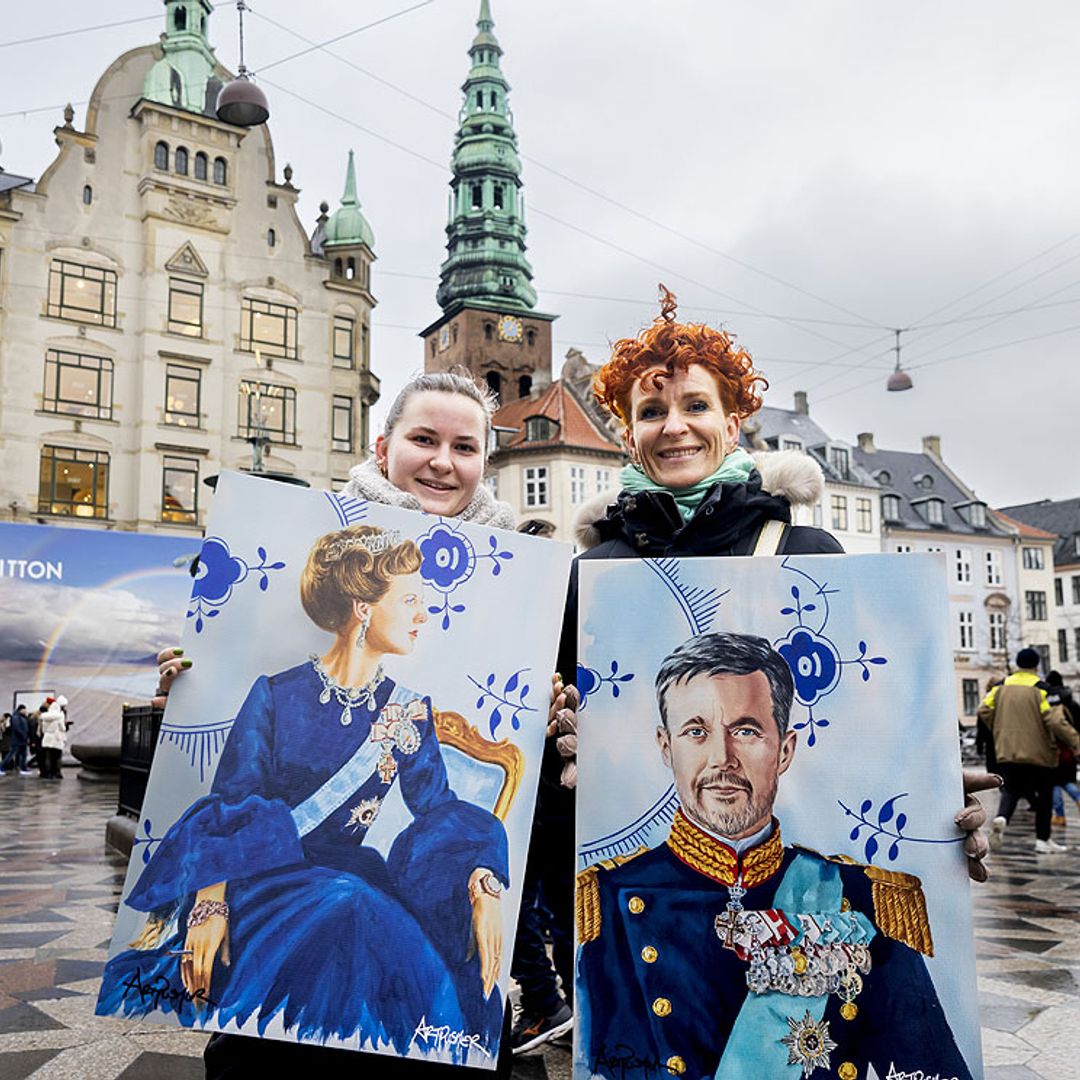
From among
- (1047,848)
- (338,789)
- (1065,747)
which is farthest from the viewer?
(1065,747)

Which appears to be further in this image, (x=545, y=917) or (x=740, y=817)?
(x=545, y=917)

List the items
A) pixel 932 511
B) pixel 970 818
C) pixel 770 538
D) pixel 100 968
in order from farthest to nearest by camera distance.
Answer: pixel 932 511, pixel 100 968, pixel 770 538, pixel 970 818

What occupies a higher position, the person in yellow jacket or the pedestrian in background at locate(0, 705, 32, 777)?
the person in yellow jacket

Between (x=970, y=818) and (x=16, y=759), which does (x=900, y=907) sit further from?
(x=16, y=759)

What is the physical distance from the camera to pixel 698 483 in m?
2.67

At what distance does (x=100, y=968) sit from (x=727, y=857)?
148 inches

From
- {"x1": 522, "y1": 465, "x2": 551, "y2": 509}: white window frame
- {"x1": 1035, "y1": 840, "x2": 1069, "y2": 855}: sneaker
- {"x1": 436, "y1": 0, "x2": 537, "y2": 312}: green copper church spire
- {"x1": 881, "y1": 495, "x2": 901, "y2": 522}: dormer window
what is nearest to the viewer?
{"x1": 1035, "y1": 840, "x2": 1069, "y2": 855}: sneaker

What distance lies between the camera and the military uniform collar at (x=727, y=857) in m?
1.98

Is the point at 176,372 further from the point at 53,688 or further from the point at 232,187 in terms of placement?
the point at 53,688

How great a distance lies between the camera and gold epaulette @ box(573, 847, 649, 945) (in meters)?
2.02

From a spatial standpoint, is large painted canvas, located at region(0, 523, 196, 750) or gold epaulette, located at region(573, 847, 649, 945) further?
large painted canvas, located at region(0, 523, 196, 750)

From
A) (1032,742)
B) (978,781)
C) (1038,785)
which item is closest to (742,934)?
(978,781)
